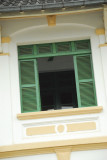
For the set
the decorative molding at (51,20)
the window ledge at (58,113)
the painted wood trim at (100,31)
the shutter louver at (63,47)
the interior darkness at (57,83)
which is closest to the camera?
the window ledge at (58,113)

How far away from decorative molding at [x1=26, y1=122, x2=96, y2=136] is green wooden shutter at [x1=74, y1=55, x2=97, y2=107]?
0.58 metres

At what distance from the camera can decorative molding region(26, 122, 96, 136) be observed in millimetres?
8227

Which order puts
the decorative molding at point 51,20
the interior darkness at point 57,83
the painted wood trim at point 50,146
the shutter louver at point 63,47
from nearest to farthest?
the painted wood trim at point 50,146 < the decorative molding at point 51,20 < the shutter louver at point 63,47 < the interior darkness at point 57,83

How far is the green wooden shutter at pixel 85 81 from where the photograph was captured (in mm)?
8594

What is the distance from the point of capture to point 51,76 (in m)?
12.4

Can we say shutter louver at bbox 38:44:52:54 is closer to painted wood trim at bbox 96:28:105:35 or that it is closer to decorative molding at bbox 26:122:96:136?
painted wood trim at bbox 96:28:105:35

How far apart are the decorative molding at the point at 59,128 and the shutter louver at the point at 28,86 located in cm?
59

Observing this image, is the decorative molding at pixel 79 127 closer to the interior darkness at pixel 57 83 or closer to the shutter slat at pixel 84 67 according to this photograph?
the shutter slat at pixel 84 67

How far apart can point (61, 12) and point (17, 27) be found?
1.51 m

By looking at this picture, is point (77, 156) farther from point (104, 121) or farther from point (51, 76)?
point (51, 76)

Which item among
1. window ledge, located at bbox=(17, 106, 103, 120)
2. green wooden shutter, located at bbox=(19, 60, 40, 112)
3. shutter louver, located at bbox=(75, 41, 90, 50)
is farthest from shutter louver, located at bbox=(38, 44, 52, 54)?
window ledge, located at bbox=(17, 106, 103, 120)

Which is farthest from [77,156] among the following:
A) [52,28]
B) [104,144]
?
[52,28]

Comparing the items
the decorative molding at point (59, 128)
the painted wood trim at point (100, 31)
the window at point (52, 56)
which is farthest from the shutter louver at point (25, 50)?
the decorative molding at point (59, 128)

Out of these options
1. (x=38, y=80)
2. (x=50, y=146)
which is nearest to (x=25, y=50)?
(x=38, y=80)
